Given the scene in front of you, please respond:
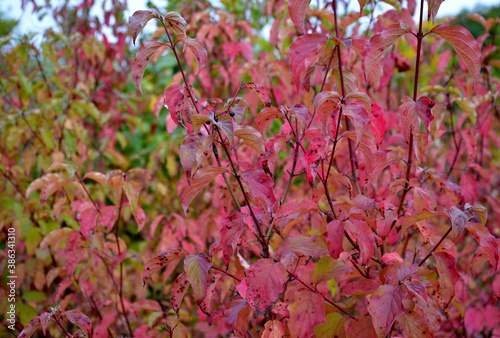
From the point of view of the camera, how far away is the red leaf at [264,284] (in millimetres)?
864

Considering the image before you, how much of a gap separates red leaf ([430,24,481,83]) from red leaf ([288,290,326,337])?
2.32ft

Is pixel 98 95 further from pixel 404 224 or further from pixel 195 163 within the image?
pixel 404 224

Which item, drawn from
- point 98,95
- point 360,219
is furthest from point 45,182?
point 98,95

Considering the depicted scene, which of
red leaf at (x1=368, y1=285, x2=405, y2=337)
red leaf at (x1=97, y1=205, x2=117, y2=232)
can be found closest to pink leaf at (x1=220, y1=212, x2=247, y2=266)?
red leaf at (x1=368, y1=285, x2=405, y2=337)

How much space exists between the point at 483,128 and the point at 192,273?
1.81 meters

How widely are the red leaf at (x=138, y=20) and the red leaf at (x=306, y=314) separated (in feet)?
2.58

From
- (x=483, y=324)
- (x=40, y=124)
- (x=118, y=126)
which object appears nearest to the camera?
(x=483, y=324)

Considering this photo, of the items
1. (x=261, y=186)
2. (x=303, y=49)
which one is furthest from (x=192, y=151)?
(x=303, y=49)

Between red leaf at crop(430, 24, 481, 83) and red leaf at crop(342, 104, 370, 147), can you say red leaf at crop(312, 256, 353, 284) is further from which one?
red leaf at crop(430, 24, 481, 83)

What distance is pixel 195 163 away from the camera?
86 centimetres

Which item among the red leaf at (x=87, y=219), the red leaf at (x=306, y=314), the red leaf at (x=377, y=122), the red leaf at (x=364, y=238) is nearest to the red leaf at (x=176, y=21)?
the red leaf at (x=377, y=122)

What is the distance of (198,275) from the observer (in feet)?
3.03

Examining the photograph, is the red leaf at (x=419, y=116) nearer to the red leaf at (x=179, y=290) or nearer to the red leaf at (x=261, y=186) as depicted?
the red leaf at (x=261, y=186)

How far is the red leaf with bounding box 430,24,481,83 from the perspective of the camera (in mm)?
909
